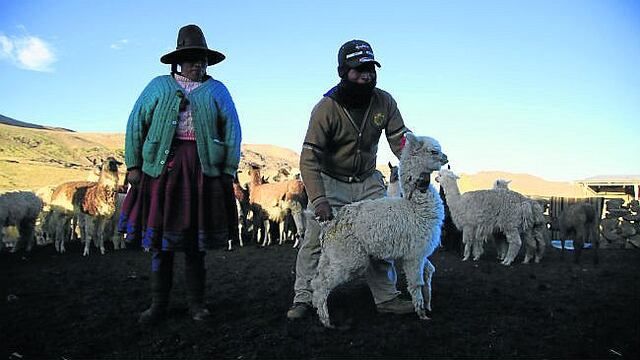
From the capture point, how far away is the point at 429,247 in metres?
4.51

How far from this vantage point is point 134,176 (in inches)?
176

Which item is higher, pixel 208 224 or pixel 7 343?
pixel 208 224

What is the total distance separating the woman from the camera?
4422mm

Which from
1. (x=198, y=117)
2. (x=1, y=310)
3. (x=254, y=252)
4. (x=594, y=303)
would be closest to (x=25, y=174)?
(x=254, y=252)

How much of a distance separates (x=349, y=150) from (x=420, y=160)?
775 mm

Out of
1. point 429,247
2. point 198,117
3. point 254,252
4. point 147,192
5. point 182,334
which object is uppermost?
point 198,117

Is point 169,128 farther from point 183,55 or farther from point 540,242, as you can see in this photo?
point 540,242

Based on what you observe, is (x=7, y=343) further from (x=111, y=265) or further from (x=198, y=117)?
(x=111, y=265)

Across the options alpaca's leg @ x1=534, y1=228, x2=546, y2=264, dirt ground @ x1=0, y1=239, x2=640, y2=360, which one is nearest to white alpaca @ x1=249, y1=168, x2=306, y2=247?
alpaca's leg @ x1=534, y1=228, x2=546, y2=264

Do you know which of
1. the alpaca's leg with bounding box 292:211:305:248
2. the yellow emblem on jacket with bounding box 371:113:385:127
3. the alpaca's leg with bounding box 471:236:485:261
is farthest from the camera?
the alpaca's leg with bounding box 292:211:305:248

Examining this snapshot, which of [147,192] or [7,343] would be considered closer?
[7,343]

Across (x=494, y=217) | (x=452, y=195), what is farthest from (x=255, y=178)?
(x=494, y=217)

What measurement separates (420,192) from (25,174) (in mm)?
26069

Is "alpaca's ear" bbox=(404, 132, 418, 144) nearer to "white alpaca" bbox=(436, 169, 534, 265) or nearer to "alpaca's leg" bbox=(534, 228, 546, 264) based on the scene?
"white alpaca" bbox=(436, 169, 534, 265)
